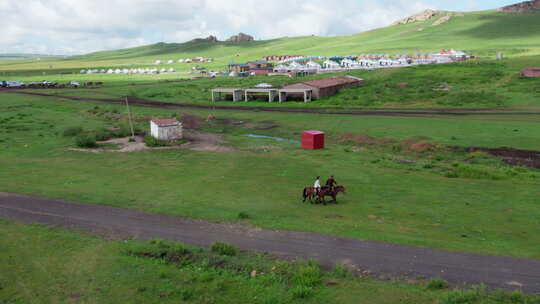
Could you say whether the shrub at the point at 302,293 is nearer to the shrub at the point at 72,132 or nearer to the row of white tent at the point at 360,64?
the shrub at the point at 72,132

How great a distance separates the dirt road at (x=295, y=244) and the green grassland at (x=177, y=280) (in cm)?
114

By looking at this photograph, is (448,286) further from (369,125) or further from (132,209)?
(369,125)

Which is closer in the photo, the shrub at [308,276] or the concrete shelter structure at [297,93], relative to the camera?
the shrub at [308,276]

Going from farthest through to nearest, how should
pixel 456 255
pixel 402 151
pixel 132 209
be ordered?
pixel 402 151 → pixel 132 209 → pixel 456 255

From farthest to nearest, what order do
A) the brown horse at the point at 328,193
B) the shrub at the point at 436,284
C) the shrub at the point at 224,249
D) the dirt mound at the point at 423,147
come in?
1. the dirt mound at the point at 423,147
2. the brown horse at the point at 328,193
3. the shrub at the point at 224,249
4. the shrub at the point at 436,284

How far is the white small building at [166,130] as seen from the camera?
4947cm

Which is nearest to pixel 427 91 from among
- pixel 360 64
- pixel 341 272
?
pixel 360 64

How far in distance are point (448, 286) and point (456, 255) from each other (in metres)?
3.01

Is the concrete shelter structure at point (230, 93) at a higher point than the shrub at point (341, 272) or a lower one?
higher

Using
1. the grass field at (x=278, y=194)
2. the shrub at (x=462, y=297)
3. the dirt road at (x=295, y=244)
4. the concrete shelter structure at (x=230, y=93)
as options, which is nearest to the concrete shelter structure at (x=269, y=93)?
the concrete shelter structure at (x=230, y=93)

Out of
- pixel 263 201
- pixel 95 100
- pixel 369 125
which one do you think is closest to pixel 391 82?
pixel 369 125

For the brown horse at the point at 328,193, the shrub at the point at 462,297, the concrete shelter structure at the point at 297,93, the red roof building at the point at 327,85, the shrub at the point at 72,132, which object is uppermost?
the red roof building at the point at 327,85

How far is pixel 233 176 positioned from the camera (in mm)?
33844

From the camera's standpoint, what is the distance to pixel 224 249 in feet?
58.9
